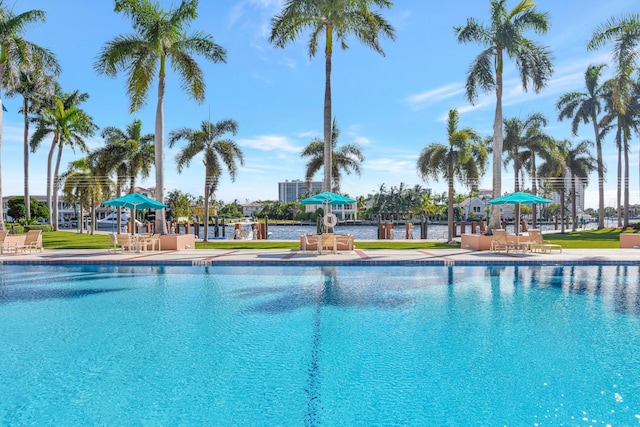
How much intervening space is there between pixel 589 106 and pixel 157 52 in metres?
35.1

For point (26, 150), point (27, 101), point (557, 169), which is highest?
point (27, 101)

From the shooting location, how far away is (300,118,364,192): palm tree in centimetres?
2875

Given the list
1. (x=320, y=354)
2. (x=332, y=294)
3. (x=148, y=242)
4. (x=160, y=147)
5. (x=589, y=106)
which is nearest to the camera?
(x=320, y=354)

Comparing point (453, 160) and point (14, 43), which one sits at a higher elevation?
point (14, 43)

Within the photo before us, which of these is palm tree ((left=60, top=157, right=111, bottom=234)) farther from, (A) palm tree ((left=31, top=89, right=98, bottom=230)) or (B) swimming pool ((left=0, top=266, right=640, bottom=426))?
(B) swimming pool ((left=0, top=266, right=640, bottom=426))

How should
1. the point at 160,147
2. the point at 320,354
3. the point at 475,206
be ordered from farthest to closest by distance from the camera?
the point at 475,206 < the point at 160,147 < the point at 320,354

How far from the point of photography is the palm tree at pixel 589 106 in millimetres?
36875

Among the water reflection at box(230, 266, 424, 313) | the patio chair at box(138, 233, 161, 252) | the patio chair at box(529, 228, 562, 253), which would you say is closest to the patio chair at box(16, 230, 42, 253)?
Result: the patio chair at box(138, 233, 161, 252)

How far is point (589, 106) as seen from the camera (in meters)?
37.0

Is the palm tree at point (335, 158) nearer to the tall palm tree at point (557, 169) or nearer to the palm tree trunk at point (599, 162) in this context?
the tall palm tree at point (557, 169)

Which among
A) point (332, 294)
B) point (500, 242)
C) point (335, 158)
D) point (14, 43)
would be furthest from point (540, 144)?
point (14, 43)

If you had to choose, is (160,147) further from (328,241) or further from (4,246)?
(328,241)

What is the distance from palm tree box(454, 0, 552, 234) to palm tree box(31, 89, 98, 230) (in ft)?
97.7

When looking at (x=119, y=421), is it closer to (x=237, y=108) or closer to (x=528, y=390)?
(x=528, y=390)
